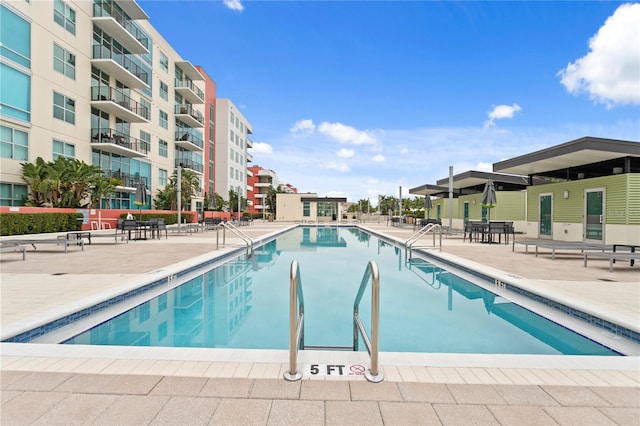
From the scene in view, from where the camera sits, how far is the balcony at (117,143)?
21625mm

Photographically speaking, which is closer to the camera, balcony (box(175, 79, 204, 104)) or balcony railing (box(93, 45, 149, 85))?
balcony railing (box(93, 45, 149, 85))

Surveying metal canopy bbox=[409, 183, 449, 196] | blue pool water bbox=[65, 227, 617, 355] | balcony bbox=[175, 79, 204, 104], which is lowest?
blue pool water bbox=[65, 227, 617, 355]

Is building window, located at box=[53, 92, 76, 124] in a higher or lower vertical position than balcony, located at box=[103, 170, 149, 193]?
higher

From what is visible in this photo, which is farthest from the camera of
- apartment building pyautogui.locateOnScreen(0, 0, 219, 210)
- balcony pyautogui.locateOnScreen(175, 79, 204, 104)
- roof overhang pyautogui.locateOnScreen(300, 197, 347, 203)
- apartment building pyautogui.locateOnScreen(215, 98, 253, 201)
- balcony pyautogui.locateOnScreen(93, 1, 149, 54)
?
apartment building pyautogui.locateOnScreen(215, 98, 253, 201)

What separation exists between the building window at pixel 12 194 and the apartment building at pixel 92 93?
0.14 feet

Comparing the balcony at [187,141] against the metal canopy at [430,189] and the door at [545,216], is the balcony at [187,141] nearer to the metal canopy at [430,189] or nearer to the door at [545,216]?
the metal canopy at [430,189]

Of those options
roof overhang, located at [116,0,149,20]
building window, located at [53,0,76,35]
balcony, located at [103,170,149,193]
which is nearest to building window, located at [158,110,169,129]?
balcony, located at [103,170,149,193]

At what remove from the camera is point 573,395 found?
2469 millimetres

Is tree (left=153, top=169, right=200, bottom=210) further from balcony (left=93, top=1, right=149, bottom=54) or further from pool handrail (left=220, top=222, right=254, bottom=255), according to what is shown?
pool handrail (left=220, top=222, right=254, bottom=255)

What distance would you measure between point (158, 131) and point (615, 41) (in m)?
30.8

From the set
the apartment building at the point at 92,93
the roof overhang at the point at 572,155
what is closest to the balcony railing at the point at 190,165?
the apartment building at the point at 92,93

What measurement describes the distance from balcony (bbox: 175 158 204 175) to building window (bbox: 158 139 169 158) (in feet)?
6.93

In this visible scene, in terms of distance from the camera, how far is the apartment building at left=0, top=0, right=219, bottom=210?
16109 mm

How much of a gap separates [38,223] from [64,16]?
12811 millimetres
